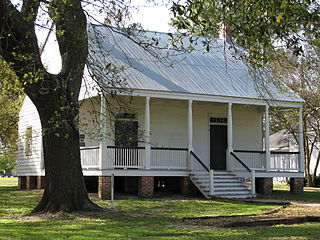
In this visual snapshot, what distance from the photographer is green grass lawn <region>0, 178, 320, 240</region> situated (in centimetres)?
1002

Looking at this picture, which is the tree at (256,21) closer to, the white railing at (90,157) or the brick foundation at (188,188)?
the brick foundation at (188,188)

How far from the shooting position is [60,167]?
1371cm

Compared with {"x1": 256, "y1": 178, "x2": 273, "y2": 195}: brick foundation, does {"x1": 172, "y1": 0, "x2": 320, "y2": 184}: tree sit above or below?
above

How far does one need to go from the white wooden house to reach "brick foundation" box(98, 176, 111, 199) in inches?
1.4

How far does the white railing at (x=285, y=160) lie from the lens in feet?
75.0

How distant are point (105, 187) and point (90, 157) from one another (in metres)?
1.80

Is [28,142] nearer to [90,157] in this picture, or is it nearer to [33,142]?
[33,142]

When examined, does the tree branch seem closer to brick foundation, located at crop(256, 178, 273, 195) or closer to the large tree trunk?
the large tree trunk

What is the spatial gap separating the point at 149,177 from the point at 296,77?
14.4 m

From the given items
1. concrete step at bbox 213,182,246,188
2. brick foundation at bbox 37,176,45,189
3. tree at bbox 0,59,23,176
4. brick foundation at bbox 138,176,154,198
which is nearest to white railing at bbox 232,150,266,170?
concrete step at bbox 213,182,246,188

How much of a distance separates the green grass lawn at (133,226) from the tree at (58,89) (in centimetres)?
84

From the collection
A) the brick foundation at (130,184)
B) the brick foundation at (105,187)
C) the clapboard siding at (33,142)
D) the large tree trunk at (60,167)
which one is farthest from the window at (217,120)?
the large tree trunk at (60,167)

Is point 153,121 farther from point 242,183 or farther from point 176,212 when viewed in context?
point 176,212

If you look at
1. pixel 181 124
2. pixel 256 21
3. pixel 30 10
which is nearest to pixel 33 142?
pixel 181 124
